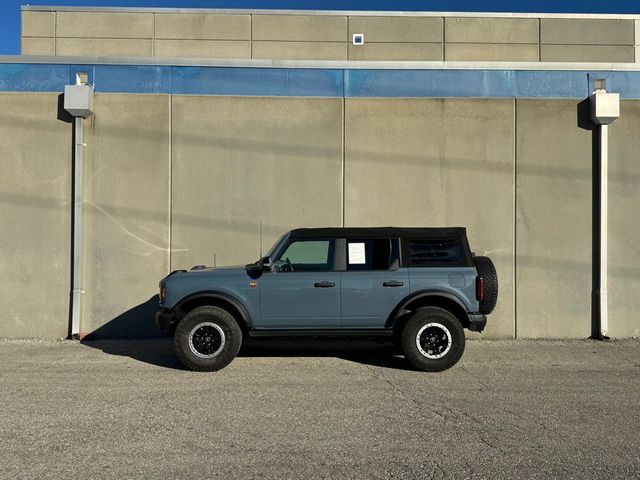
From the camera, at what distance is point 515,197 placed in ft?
31.1

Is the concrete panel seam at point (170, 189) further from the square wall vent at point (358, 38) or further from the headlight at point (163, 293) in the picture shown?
the square wall vent at point (358, 38)

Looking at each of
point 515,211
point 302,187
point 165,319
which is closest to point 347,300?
point 165,319

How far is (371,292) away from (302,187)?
3.23m

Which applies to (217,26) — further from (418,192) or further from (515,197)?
(515,197)

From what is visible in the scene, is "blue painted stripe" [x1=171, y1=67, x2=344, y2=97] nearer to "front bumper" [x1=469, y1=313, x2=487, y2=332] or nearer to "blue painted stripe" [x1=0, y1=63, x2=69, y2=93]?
"blue painted stripe" [x1=0, y1=63, x2=69, y2=93]

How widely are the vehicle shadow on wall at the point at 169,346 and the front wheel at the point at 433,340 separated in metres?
0.37

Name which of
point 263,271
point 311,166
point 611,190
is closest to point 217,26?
point 311,166

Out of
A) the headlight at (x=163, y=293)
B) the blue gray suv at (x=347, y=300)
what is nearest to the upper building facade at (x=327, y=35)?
the blue gray suv at (x=347, y=300)

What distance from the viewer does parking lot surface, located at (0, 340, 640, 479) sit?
397 centimetres

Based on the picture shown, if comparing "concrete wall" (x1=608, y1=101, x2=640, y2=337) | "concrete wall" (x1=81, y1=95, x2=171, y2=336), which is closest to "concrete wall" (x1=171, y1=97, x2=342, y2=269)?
"concrete wall" (x1=81, y1=95, x2=171, y2=336)

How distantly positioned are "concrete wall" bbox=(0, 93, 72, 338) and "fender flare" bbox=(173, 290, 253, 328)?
3563 mm

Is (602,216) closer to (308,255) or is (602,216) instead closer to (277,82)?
(308,255)

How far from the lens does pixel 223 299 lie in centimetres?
683

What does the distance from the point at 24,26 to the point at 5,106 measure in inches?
121
